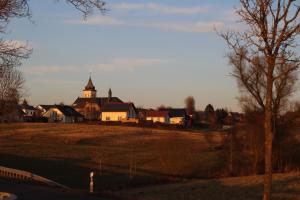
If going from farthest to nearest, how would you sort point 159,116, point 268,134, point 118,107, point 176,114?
1. point 176,114
2. point 159,116
3. point 118,107
4. point 268,134

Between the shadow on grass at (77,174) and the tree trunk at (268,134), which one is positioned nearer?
the tree trunk at (268,134)

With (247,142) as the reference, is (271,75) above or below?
above

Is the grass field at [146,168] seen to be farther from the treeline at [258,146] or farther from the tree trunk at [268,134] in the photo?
the tree trunk at [268,134]

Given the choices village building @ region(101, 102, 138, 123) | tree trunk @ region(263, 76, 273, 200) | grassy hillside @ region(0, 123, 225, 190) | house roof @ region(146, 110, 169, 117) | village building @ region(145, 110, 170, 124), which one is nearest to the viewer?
tree trunk @ region(263, 76, 273, 200)

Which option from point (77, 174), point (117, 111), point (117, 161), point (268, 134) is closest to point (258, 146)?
point (117, 161)

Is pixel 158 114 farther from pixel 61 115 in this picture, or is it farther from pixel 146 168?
pixel 146 168

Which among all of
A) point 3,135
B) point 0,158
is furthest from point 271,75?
point 3,135

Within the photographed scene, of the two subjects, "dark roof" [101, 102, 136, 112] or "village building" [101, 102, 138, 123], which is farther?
"dark roof" [101, 102, 136, 112]

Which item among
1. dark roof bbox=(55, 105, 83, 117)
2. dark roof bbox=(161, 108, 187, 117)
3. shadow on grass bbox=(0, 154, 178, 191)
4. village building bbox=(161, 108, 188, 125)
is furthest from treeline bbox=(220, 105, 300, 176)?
dark roof bbox=(55, 105, 83, 117)

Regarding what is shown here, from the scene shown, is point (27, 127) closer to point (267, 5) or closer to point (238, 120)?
point (238, 120)

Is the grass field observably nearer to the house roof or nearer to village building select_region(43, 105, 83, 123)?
village building select_region(43, 105, 83, 123)

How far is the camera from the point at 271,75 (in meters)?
13.7

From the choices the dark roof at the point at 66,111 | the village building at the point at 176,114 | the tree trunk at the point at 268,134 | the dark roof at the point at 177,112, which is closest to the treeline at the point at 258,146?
the tree trunk at the point at 268,134

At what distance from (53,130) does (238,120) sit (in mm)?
49604
